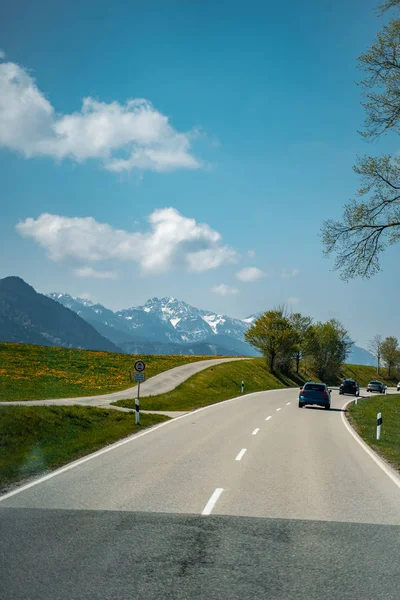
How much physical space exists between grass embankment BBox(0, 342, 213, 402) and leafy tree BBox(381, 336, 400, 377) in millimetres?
75087

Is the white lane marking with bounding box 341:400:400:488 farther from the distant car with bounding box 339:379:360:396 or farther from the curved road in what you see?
the distant car with bounding box 339:379:360:396

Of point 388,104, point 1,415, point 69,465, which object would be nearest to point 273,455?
point 69,465

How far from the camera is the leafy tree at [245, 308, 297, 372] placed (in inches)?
3086

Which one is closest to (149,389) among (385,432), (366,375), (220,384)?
(220,384)

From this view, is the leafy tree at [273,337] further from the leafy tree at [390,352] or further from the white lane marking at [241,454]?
the white lane marking at [241,454]

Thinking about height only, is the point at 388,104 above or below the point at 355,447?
above

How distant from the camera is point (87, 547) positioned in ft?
20.0

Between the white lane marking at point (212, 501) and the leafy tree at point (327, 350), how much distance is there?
281 feet

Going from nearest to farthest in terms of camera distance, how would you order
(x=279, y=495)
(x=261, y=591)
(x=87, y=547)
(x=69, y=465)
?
(x=261, y=591), (x=87, y=547), (x=279, y=495), (x=69, y=465)

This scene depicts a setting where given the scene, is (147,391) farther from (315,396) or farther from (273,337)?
(273,337)

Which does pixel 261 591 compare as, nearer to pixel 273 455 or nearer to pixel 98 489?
pixel 98 489

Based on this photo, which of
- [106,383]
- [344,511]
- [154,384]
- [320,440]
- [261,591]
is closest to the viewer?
[261,591]

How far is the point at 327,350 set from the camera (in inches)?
3770

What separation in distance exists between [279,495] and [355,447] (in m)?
8.15
